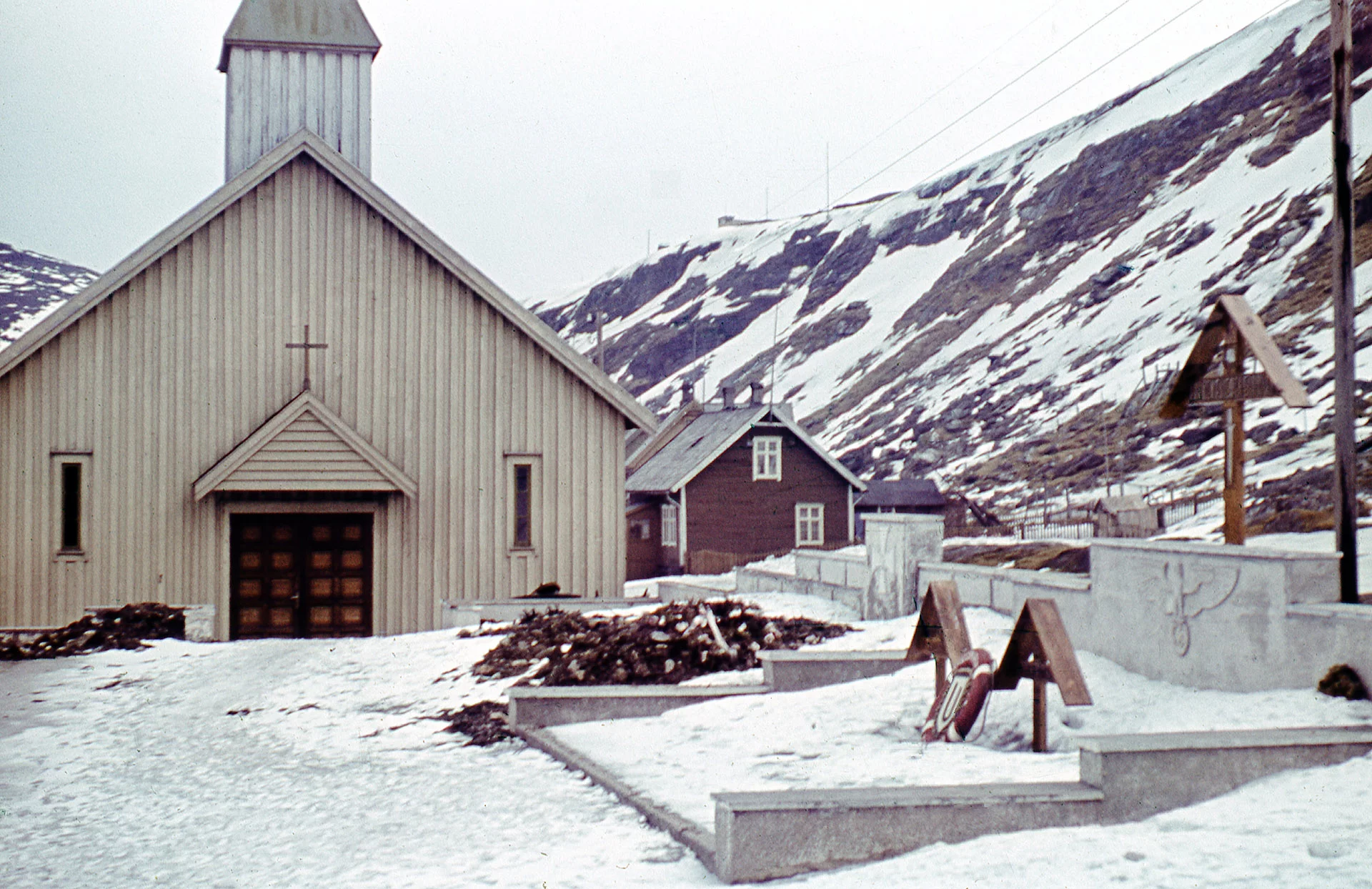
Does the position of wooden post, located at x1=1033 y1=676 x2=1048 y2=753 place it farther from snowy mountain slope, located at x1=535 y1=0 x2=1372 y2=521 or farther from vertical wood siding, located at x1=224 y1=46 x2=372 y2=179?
snowy mountain slope, located at x1=535 y1=0 x2=1372 y2=521

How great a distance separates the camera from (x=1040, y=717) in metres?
9.31

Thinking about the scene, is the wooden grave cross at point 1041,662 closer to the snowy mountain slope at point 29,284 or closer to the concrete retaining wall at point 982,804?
the concrete retaining wall at point 982,804

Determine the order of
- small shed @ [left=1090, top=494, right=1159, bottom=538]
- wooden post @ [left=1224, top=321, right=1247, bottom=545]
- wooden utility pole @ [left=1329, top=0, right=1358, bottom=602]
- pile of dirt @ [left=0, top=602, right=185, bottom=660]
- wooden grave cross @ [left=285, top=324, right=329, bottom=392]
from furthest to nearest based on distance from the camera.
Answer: small shed @ [left=1090, top=494, right=1159, bottom=538] < wooden grave cross @ [left=285, top=324, right=329, bottom=392] < pile of dirt @ [left=0, top=602, right=185, bottom=660] < wooden post @ [left=1224, top=321, right=1247, bottom=545] < wooden utility pole @ [left=1329, top=0, right=1358, bottom=602]

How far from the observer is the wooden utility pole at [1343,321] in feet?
32.9

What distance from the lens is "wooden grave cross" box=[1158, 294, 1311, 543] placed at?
1078cm

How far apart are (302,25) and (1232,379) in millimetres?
17397

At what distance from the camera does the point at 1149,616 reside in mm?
10820

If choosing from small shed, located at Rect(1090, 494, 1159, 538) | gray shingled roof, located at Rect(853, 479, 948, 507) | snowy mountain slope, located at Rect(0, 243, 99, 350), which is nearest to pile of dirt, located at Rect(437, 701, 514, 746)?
small shed, located at Rect(1090, 494, 1159, 538)

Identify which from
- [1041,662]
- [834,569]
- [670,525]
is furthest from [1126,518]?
[1041,662]

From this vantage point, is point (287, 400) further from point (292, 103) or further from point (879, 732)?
point (879, 732)

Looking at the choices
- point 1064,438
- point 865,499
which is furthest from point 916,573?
point 1064,438

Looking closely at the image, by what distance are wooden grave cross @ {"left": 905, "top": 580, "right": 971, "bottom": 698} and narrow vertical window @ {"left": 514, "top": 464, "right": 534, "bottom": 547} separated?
1068cm

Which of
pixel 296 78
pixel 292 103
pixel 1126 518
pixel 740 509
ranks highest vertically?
pixel 296 78

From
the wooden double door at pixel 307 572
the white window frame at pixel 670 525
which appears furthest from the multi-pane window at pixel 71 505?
the white window frame at pixel 670 525
